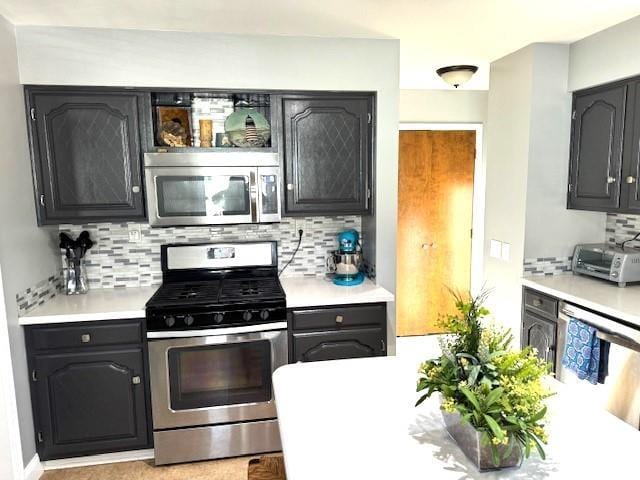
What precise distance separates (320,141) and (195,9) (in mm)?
973

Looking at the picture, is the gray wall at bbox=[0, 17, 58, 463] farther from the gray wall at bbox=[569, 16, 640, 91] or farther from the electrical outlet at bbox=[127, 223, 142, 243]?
the gray wall at bbox=[569, 16, 640, 91]

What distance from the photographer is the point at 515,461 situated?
3.29ft

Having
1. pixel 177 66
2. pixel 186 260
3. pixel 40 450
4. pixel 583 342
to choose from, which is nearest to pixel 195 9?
pixel 177 66

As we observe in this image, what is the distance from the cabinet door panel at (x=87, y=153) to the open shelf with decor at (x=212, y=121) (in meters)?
0.17

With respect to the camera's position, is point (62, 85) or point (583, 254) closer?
point (62, 85)

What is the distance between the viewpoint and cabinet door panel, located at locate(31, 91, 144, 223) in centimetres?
244

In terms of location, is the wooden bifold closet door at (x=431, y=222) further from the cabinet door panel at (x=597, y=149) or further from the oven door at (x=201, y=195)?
the oven door at (x=201, y=195)

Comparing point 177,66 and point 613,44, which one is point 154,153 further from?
point 613,44

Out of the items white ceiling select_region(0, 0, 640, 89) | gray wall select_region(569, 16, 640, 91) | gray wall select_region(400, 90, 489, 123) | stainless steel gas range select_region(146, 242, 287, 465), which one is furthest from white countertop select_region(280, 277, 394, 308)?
gray wall select_region(400, 90, 489, 123)

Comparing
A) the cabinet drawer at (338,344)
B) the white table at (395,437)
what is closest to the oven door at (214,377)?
the cabinet drawer at (338,344)

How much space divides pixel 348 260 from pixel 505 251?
3.90ft

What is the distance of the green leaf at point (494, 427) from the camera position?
2.97 ft

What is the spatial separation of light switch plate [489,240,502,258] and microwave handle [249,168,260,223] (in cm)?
180

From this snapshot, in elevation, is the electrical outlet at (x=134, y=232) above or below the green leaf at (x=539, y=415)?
above
